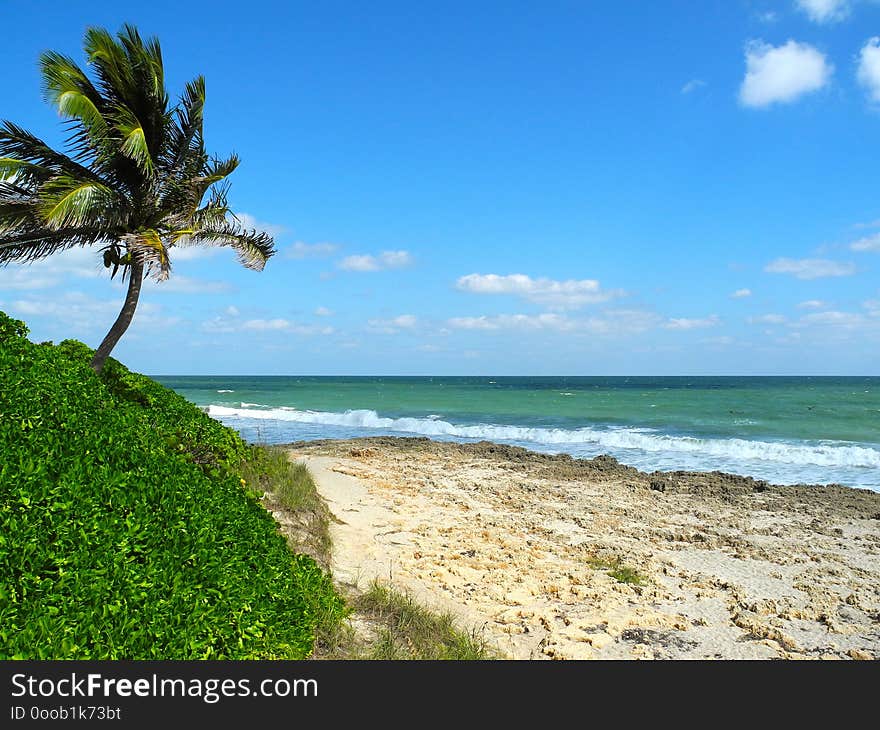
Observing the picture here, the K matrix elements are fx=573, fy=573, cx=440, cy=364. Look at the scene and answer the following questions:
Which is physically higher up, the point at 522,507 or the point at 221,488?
the point at 221,488

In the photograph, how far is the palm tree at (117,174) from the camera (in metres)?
11.9

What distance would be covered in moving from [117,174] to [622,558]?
13299 mm

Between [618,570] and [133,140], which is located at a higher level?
[133,140]

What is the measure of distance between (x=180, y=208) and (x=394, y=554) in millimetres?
9783

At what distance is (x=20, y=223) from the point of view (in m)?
12.5

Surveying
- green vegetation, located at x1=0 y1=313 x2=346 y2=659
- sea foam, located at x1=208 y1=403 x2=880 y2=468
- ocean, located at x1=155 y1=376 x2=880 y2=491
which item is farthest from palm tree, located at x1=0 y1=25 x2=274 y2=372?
sea foam, located at x1=208 y1=403 x2=880 y2=468

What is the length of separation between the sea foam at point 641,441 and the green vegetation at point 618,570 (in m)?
16.5

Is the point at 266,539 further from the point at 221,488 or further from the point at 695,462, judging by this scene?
the point at 695,462

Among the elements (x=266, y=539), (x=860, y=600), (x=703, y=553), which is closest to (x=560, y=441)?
(x=703, y=553)

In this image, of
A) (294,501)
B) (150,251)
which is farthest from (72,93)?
(294,501)

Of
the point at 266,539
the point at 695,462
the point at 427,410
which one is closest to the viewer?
the point at 266,539

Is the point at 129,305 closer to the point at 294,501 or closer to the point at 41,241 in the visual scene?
the point at 41,241

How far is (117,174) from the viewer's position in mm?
13031

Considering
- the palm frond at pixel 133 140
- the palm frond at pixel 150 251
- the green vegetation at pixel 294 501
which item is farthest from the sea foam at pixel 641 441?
the palm frond at pixel 133 140
